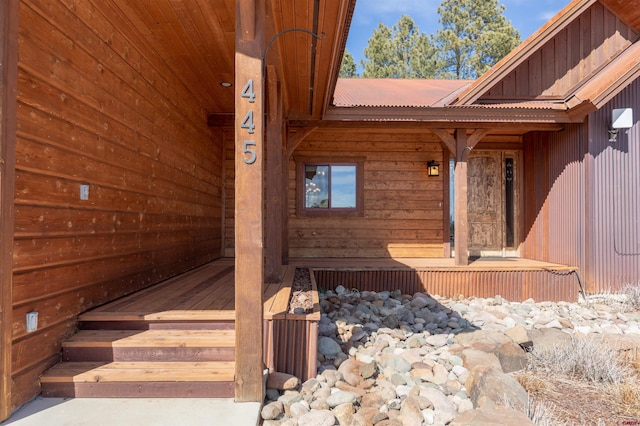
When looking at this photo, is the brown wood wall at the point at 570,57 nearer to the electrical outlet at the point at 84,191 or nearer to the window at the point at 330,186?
the window at the point at 330,186

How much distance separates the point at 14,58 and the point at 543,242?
25.7 feet

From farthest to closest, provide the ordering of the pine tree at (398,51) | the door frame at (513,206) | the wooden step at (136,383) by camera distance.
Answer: the pine tree at (398,51) → the door frame at (513,206) → the wooden step at (136,383)

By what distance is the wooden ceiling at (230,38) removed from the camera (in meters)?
3.34

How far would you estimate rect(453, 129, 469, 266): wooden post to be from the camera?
20.6 feet

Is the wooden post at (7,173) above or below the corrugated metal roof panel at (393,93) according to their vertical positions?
below

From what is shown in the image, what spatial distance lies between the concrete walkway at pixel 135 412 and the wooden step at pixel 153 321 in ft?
1.94

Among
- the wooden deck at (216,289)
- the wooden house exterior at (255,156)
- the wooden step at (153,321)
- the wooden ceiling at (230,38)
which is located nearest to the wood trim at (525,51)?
the wooden house exterior at (255,156)

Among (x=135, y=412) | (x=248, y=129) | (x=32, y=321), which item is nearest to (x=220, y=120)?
(x=248, y=129)

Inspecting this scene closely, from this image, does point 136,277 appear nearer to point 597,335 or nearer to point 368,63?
point 597,335

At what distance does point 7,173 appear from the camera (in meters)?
2.16

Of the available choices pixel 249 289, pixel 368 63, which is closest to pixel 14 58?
pixel 249 289

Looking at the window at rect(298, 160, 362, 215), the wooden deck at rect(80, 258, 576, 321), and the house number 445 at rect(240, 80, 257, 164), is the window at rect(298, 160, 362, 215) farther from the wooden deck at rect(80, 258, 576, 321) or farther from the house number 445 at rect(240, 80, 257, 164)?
the house number 445 at rect(240, 80, 257, 164)

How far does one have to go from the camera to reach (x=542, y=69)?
6625mm

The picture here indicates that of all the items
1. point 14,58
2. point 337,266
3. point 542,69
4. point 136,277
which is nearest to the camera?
point 14,58
